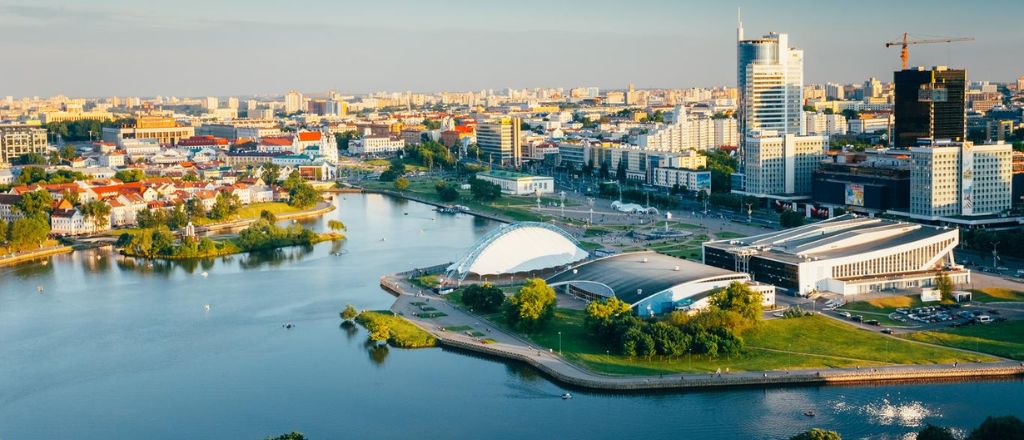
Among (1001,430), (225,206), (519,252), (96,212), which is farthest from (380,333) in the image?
(225,206)

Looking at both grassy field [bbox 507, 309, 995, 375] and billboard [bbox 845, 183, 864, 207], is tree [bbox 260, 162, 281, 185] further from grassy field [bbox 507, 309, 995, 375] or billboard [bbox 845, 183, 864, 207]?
grassy field [bbox 507, 309, 995, 375]

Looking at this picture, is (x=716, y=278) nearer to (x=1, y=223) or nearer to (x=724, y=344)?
(x=724, y=344)

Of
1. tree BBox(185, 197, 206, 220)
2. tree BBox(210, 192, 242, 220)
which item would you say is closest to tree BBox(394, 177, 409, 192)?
tree BBox(210, 192, 242, 220)

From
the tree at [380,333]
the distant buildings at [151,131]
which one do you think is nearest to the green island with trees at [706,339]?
the tree at [380,333]

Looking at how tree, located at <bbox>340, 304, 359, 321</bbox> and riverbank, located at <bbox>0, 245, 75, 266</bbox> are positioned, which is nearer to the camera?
tree, located at <bbox>340, 304, 359, 321</bbox>

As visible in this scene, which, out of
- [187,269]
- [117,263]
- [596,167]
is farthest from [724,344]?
[596,167]

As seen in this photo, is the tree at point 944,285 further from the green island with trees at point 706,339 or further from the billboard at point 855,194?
the billboard at point 855,194
